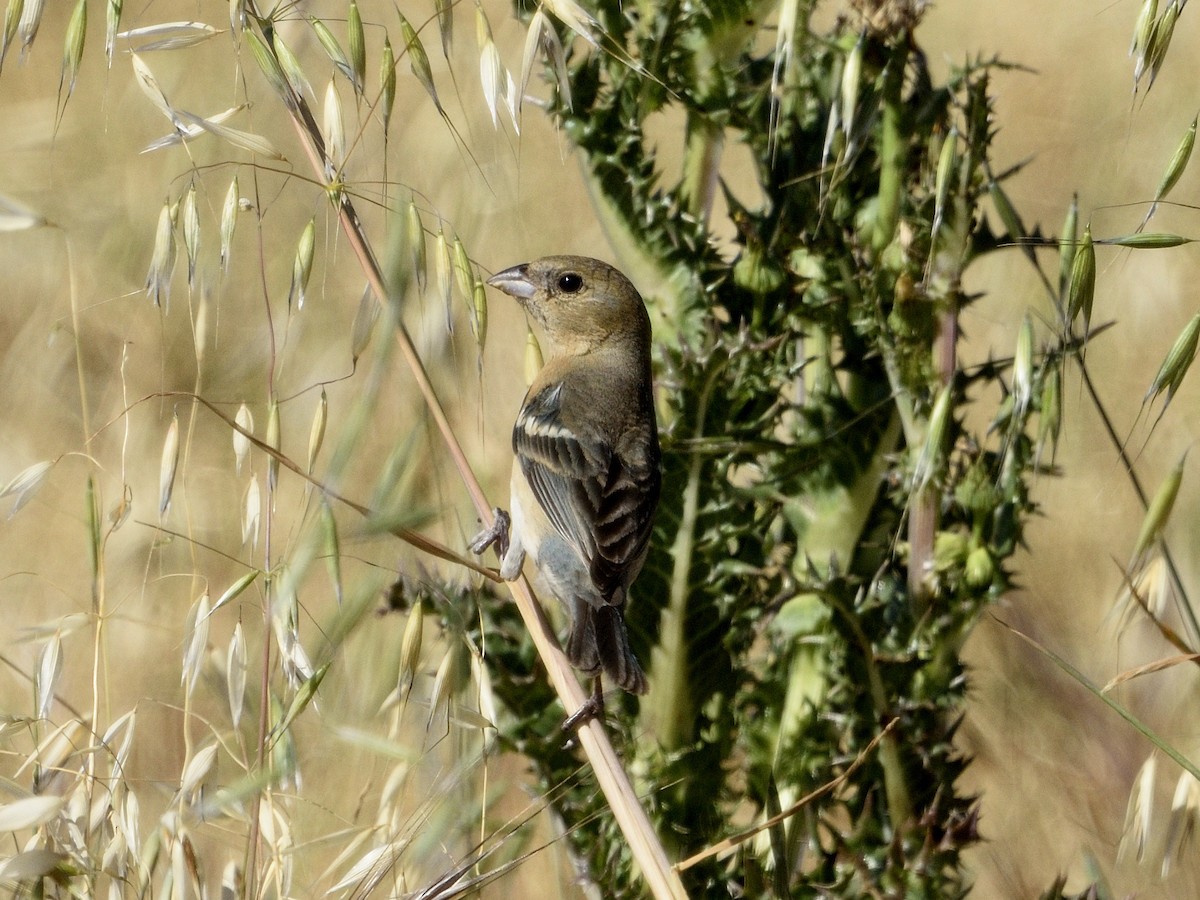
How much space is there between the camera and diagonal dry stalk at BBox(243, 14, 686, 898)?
158cm

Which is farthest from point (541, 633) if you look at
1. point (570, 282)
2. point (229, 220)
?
point (570, 282)

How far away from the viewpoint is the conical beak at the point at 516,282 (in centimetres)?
310

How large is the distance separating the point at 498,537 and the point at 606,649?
477mm

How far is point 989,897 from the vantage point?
3.24m

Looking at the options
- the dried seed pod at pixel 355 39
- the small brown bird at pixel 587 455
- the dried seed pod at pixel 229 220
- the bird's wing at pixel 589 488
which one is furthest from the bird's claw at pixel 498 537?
the dried seed pod at pixel 355 39

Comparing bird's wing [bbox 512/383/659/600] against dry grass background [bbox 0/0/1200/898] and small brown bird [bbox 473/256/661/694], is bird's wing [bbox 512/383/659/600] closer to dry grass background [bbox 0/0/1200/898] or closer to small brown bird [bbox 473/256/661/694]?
small brown bird [bbox 473/256/661/694]

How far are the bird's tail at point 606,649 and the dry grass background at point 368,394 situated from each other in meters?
0.32

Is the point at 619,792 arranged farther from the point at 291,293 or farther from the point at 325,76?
the point at 325,76

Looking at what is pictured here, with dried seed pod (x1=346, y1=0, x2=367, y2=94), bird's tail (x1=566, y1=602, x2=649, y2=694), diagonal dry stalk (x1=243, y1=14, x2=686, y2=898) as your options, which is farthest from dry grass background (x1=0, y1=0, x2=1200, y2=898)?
bird's tail (x1=566, y1=602, x2=649, y2=694)

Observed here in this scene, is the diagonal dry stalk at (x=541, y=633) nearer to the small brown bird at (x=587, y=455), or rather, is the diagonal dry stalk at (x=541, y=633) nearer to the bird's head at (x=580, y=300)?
the small brown bird at (x=587, y=455)

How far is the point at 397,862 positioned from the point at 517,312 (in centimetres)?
255

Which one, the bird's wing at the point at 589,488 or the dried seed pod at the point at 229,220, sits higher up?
the dried seed pod at the point at 229,220

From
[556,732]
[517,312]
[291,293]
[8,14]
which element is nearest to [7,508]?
[291,293]

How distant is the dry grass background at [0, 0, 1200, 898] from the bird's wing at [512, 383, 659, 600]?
0.18 meters
